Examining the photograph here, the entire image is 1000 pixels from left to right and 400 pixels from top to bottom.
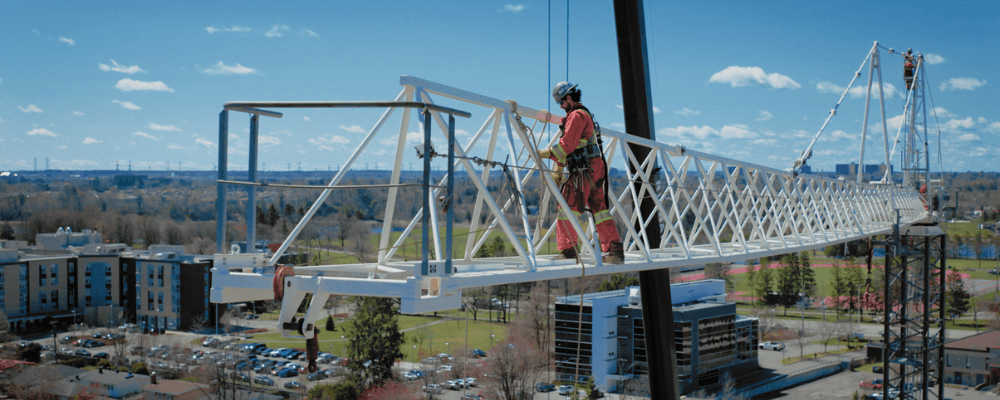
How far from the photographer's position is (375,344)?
55.6m

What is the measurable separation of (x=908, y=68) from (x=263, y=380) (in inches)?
1781

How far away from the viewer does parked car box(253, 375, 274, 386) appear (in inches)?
2053

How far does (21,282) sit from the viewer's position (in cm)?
6562

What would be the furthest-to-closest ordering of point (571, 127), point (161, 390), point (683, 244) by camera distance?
point (161, 390), point (683, 244), point (571, 127)

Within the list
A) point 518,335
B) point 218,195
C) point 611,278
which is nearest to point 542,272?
point 218,195

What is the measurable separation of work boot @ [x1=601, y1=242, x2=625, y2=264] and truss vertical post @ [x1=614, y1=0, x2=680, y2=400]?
5.16ft

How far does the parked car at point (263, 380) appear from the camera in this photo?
52156mm

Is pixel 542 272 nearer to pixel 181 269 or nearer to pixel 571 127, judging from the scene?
pixel 571 127

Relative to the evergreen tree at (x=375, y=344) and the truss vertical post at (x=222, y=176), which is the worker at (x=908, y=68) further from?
the evergreen tree at (x=375, y=344)

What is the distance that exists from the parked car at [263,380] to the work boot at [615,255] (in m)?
49.4

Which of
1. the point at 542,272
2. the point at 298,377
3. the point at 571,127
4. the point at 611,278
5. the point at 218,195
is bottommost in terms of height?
the point at 298,377

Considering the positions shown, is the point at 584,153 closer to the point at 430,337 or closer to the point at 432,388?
the point at 432,388

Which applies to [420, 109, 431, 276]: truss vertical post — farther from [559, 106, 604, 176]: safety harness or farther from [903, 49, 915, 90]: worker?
[903, 49, 915, 90]: worker

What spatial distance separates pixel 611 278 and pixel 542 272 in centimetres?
7043
